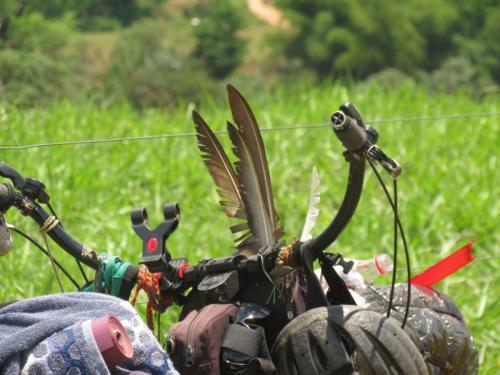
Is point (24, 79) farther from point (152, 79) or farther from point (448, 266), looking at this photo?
point (152, 79)

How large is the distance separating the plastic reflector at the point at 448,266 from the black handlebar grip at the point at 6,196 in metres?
1.10

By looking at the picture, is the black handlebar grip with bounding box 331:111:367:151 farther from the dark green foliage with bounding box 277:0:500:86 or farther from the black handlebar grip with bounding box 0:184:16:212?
the dark green foliage with bounding box 277:0:500:86

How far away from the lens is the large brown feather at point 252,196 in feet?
7.95

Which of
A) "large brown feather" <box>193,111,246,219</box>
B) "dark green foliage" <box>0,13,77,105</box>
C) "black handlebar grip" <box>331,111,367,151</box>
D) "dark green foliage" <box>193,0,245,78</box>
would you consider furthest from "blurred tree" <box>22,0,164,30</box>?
"black handlebar grip" <box>331,111,367,151</box>

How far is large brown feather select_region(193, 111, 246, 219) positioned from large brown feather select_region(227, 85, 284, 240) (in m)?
0.11

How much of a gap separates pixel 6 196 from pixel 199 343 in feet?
1.90

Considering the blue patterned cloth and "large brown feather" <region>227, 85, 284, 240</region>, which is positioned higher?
"large brown feather" <region>227, 85, 284, 240</region>

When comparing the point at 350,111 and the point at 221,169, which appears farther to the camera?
the point at 221,169

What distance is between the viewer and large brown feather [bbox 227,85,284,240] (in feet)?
7.82

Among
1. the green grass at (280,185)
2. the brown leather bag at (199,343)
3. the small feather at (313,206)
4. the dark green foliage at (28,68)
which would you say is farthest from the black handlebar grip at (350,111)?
the dark green foliage at (28,68)

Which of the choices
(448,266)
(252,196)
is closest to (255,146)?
(252,196)

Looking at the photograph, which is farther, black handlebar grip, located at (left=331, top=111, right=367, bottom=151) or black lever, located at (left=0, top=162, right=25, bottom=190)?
black lever, located at (left=0, top=162, right=25, bottom=190)

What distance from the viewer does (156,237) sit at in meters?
2.37

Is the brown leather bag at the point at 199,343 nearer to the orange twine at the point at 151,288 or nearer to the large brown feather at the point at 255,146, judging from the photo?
the orange twine at the point at 151,288
